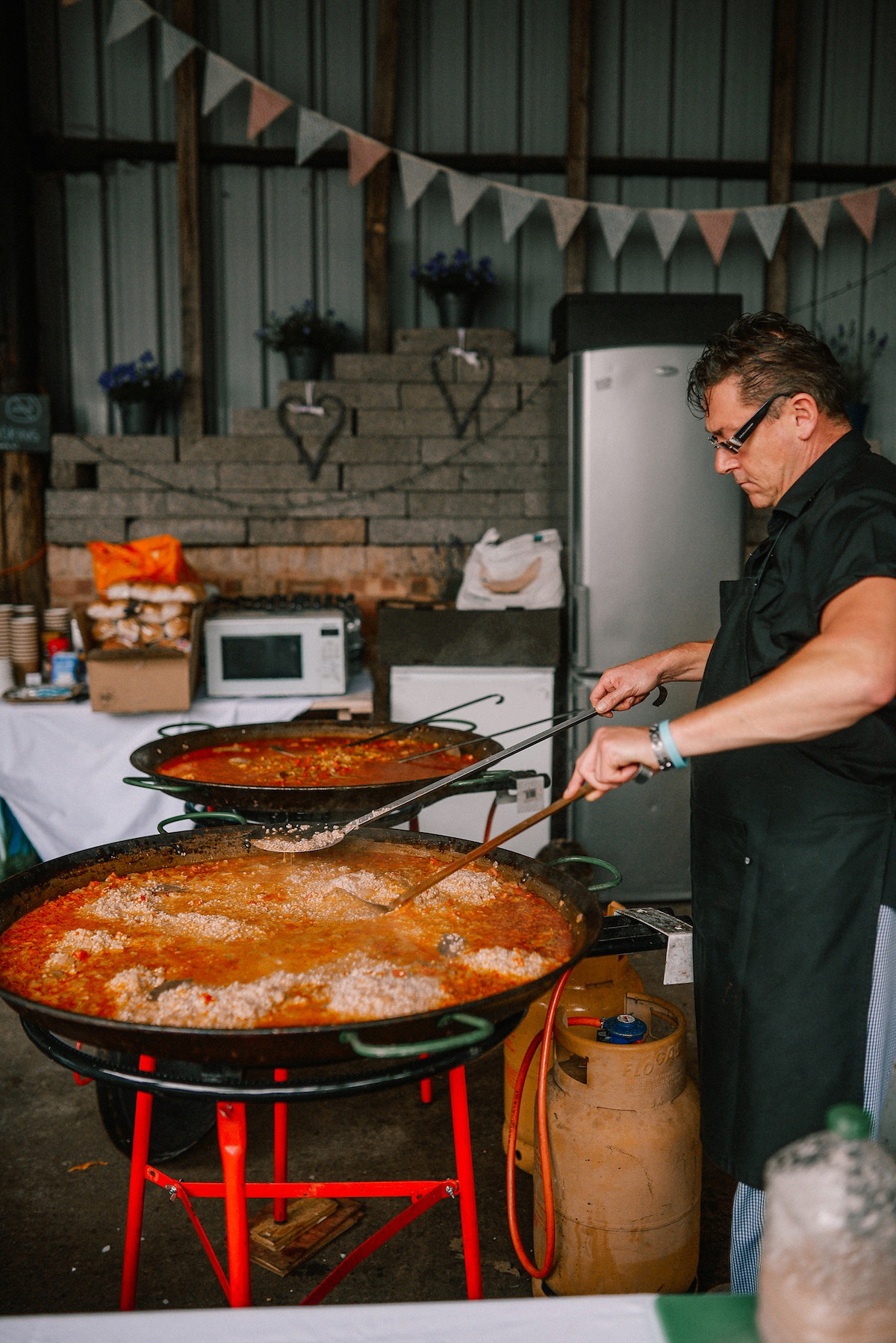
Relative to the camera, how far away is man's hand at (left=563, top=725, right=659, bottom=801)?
155 centimetres

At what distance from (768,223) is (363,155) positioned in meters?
2.23

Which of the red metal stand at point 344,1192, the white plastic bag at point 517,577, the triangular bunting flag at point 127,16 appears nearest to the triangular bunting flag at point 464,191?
the triangular bunting flag at point 127,16

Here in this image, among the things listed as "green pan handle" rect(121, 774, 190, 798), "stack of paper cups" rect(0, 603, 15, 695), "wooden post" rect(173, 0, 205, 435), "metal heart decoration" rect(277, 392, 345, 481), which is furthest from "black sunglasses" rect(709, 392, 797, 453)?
"wooden post" rect(173, 0, 205, 435)

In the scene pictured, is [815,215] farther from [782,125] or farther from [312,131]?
[312,131]

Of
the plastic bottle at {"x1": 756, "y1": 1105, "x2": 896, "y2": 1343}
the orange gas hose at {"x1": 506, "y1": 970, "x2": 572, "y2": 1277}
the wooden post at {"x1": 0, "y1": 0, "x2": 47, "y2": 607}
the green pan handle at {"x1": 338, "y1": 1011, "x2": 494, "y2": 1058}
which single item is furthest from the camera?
the wooden post at {"x1": 0, "y1": 0, "x2": 47, "y2": 607}

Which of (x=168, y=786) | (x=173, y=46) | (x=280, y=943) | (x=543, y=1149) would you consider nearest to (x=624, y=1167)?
(x=543, y=1149)

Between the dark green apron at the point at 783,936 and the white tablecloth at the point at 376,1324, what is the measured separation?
899 millimetres

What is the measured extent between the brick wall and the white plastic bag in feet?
1.44

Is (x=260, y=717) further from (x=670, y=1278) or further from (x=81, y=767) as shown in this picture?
(x=670, y=1278)

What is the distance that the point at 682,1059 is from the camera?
2219 millimetres

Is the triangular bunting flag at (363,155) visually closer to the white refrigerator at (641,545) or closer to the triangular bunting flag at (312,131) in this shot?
the triangular bunting flag at (312,131)

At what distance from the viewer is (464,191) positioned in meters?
5.27

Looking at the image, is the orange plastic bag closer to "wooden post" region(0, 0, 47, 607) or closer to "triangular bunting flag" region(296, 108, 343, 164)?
"wooden post" region(0, 0, 47, 607)

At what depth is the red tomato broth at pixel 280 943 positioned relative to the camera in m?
1.48
